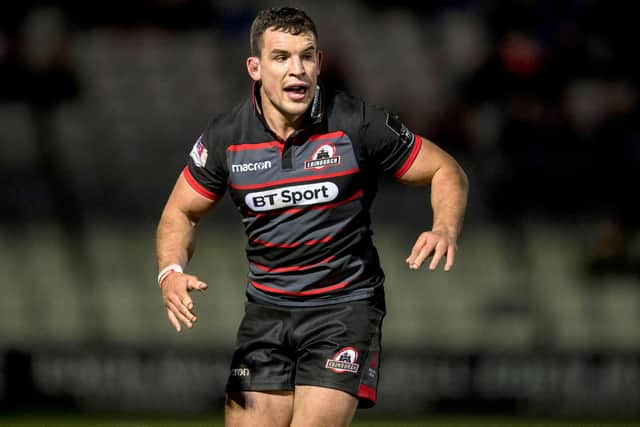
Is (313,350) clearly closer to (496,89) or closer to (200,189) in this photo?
(200,189)

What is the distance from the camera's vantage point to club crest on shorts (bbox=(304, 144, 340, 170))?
15.1 ft

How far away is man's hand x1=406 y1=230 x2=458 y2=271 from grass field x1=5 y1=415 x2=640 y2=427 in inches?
169

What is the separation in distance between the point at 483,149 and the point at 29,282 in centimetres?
419

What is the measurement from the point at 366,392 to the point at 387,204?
19.4ft

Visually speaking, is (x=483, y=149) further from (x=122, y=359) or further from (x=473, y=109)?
(x=122, y=359)

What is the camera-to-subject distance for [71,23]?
1166 centimetres

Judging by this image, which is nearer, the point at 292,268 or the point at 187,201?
the point at 292,268

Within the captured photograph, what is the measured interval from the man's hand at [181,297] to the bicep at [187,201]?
0.46 meters

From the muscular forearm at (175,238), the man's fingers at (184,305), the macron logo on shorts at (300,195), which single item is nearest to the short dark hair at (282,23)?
the macron logo on shorts at (300,195)

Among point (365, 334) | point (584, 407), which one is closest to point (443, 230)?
point (365, 334)

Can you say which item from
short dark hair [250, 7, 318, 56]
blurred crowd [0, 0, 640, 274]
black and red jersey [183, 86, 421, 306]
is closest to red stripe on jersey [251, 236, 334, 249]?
black and red jersey [183, 86, 421, 306]

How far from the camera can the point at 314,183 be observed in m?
4.59

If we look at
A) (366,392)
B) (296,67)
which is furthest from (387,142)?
(366,392)

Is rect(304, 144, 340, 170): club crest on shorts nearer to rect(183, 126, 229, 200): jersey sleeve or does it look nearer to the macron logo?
the macron logo
